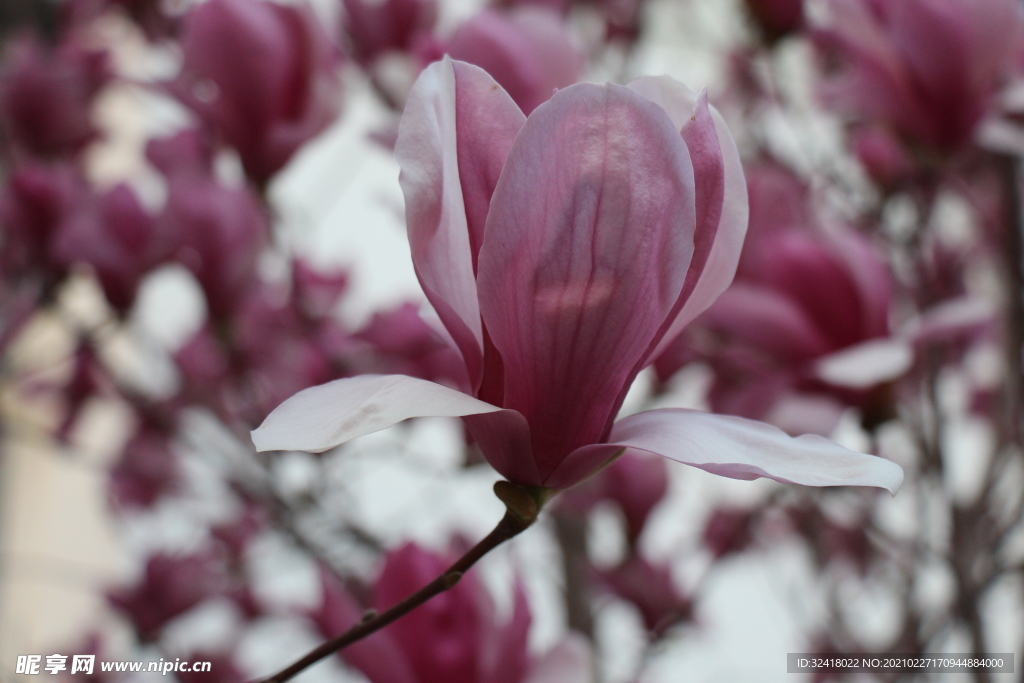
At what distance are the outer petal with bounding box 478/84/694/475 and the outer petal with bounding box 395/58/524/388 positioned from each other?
2 cm

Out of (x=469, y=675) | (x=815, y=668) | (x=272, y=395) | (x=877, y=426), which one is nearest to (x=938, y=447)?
(x=877, y=426)

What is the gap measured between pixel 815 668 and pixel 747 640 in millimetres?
1214

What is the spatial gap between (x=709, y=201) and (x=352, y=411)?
103 millimetres

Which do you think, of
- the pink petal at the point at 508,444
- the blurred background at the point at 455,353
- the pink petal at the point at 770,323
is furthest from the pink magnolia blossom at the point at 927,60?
the pink petal at the point at 508,444

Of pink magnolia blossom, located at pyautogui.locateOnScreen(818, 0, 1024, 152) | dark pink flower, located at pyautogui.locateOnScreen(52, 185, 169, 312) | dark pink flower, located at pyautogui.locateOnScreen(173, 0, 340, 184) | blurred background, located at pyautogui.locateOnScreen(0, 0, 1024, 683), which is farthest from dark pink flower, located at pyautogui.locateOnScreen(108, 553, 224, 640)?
pink magnolia blossom, located at pyautogui.locateOnScreen(818, 0, 1024, 152)

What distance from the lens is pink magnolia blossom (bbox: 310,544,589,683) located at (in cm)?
28

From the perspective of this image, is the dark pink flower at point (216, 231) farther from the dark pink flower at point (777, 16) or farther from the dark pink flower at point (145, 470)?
the dark pink flower at point (777, 16)

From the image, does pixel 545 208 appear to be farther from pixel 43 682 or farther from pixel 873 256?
pixel 43 682

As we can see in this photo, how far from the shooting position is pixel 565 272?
185mm

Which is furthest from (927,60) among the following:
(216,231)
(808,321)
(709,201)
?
(216,231)

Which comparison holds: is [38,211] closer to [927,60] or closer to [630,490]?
[630,490]

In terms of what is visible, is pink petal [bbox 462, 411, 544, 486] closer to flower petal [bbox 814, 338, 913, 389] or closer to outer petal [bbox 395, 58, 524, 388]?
outer petal [bbox 395, 58, 524, 388]

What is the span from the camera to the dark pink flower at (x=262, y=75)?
421 millimetres

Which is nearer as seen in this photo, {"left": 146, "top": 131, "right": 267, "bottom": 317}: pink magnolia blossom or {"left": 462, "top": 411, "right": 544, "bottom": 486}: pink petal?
{"left": 462, "top": 411, "right": 544, "bottom": 486}: pink petal
